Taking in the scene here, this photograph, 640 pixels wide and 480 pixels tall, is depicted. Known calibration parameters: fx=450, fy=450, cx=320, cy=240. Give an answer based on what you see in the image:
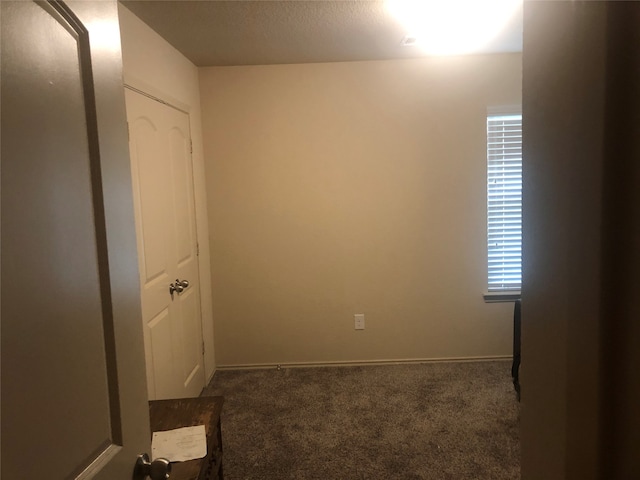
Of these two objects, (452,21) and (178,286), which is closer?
(452,21)

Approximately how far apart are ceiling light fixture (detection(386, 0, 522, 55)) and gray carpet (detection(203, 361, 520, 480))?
2.37 meters

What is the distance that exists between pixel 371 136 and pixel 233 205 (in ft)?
3.90

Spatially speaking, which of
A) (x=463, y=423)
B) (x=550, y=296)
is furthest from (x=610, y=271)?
(x=463, y=423)

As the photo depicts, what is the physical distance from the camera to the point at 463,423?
2752mm

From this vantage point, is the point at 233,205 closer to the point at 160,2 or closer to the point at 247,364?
the point at 247,364

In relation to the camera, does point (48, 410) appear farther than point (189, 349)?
No

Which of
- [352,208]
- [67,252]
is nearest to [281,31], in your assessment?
[352,208]

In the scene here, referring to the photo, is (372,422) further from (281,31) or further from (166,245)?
(281,31)

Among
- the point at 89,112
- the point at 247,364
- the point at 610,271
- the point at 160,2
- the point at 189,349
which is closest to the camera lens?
the point at 610,271

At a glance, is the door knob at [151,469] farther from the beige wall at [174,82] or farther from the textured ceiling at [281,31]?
the textured ceiling at [281,31]

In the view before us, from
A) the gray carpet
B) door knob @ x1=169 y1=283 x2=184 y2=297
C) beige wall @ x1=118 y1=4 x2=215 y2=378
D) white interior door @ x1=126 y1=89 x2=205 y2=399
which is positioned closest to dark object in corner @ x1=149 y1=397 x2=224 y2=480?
white interior door @ x1=126 y1=89 x2=205 y2=399

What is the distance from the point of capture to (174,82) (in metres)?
2.87

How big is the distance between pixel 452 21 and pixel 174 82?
173 cm

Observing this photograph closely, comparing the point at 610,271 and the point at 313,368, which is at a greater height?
the point at 610,271
